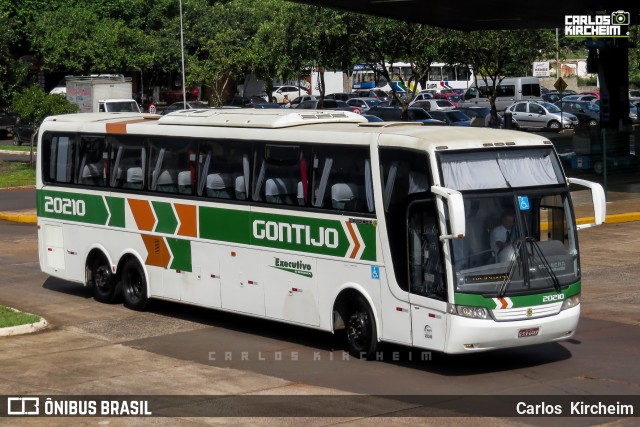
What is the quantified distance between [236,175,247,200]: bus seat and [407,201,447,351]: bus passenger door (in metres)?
3.11

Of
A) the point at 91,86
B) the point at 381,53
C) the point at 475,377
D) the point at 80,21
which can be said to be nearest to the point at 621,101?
the point at 381,53

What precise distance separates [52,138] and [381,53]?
35.1 m

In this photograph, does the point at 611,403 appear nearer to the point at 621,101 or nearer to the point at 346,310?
the point at 346,310

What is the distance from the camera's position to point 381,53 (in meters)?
52.4

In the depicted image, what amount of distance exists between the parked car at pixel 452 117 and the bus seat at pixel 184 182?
124 ft

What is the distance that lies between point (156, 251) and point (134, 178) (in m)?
1.24

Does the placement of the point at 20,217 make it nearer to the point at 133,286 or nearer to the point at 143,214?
the point at 133,286

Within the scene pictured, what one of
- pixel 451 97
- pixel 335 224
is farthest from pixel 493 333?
pixel 451 97

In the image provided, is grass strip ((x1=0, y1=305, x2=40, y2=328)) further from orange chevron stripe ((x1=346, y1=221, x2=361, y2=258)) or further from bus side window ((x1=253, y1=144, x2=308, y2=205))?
orange chevron stripe ((x1=346, y1=221, x2=361, y2=258))

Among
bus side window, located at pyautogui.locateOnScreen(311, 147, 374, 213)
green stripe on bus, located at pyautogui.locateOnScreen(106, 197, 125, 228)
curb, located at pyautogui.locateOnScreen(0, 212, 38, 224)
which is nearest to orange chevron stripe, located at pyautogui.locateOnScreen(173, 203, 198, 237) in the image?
green stripe on bus, located at pyautogui.locateOnScreen(106, 197, 125, 228)

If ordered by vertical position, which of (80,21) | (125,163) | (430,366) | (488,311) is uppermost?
(80,21)

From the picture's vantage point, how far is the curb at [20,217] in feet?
93.2

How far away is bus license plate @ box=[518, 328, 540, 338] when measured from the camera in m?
12.3

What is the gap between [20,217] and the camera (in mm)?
28578
